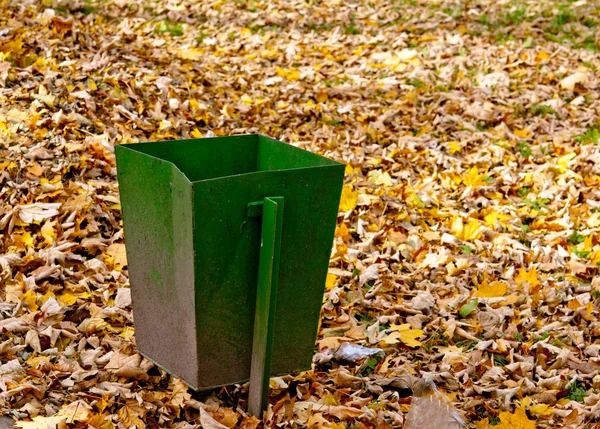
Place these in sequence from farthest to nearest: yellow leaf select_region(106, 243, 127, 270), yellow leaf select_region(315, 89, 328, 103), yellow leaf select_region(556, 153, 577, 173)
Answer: yellow leaf select_region(315, 89, 328, 103) → yellow leaf select_region(556, 153, 577, 173) → yellow leaf select_region(106, 243, 127, 270)

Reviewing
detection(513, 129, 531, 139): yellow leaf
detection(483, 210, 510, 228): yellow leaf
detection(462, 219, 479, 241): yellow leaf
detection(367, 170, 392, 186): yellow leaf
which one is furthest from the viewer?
detection(513, 129, 531, 139): yellow leaf

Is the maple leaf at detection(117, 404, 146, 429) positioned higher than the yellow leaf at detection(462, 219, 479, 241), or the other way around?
the maple leaf at detection(117, 404, 146, 429)

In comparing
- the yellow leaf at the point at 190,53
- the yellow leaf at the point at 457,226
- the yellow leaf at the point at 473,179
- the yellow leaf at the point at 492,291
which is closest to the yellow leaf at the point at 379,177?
the yellow leaf at the point at 473,179

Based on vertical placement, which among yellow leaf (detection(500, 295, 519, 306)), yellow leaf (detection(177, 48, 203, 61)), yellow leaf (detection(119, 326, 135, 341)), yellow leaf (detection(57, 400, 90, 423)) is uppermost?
yellow leaf (detection(177, 48, 203, 61))

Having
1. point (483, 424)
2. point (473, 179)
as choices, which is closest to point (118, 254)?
point (483, 424)

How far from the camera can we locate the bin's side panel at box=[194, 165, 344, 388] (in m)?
2.50

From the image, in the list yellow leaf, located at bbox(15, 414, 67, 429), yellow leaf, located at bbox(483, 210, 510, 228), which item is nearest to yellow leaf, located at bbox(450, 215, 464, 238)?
yellow leaf, located at bbox(483, 210, 510, 228)

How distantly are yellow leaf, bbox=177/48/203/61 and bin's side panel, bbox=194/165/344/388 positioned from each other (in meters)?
5.36

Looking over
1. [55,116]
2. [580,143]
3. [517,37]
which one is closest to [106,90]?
[55,116]

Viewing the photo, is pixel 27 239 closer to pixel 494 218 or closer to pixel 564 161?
pixel 494 218

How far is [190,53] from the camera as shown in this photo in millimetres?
7895

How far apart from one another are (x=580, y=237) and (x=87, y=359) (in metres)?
3.45

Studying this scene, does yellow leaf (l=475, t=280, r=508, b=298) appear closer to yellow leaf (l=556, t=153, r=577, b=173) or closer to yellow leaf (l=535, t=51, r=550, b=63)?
yellow leaf (l=556, t=153, r=577, b=173)

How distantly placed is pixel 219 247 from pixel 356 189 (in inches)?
117
